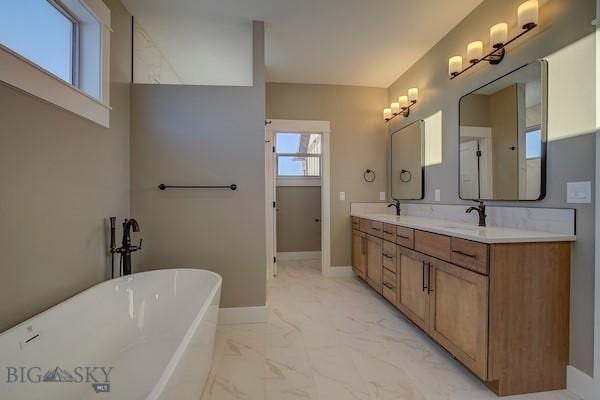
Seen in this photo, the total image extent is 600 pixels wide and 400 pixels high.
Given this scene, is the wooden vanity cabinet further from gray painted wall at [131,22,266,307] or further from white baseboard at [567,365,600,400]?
gray painted wall at [131,22,266,307]

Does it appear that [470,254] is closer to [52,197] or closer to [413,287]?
[413,287]

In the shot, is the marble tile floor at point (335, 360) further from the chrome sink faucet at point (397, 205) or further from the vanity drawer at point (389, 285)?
the chrome sink faucet at point (397, 205)

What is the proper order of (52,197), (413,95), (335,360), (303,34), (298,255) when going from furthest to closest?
(298,255) < (413,95) < (303,34) < (335,360) < (52,197)

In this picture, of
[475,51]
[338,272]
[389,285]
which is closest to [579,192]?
[475,51]

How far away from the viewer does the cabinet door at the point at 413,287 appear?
2096mm

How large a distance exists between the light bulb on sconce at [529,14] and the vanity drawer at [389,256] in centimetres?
181

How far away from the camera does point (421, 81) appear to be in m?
3.11

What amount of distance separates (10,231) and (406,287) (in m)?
2.53

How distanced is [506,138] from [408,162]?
1376 millimetres

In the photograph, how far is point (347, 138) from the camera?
3.86m

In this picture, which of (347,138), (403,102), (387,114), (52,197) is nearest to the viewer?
(52,197)

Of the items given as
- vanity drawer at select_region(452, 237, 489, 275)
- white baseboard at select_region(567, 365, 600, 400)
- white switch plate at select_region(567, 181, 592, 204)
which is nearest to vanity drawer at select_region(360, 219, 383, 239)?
vanity drawer at select_region(452, 237, 489, 275)

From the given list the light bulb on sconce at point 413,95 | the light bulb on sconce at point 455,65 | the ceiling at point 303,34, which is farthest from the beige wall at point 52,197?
the light bulb on sconce at point 413,95

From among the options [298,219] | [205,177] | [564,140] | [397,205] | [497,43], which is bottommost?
[298,219]
